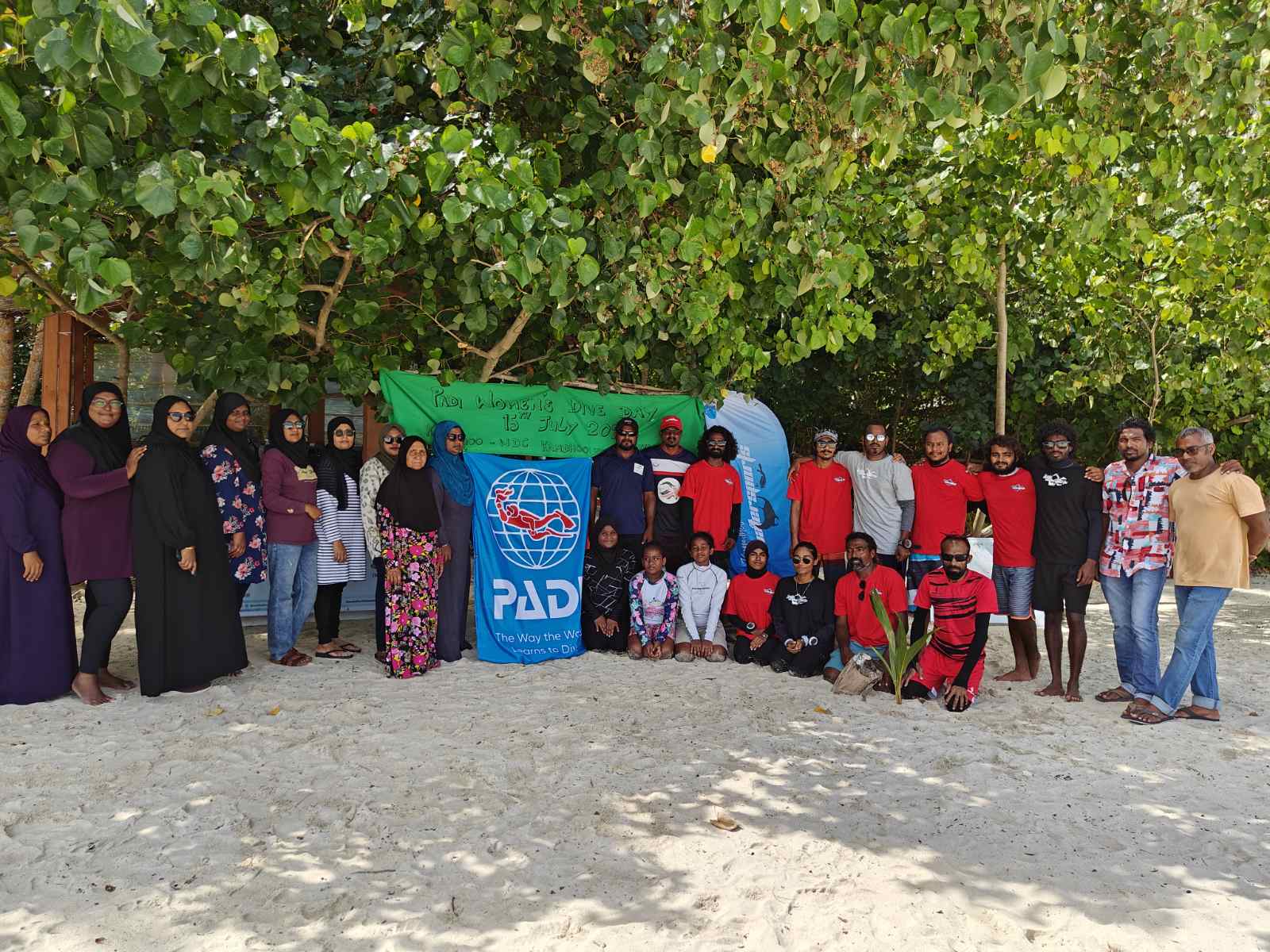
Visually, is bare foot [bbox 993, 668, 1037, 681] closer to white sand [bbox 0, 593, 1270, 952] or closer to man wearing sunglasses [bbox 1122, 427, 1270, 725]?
white sand [bbox 0, 593, 1270, 952]

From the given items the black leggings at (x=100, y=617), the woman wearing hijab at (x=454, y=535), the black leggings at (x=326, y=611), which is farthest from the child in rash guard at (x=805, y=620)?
the black leggings at (x=100, y=617)

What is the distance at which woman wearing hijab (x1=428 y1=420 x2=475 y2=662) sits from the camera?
19.0ft

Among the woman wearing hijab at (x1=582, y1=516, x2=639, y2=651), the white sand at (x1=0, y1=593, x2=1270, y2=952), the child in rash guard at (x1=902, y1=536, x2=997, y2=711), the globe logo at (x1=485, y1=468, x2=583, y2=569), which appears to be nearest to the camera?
the white sand at (x1=0, y1=593, x2=1270, y2=952)

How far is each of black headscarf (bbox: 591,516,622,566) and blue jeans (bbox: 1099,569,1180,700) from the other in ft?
9.80

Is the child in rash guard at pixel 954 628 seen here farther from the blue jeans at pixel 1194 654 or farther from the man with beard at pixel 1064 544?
the blue jeans at pixel 1194 654

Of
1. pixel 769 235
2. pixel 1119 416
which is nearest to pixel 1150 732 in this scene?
pixel 769 235

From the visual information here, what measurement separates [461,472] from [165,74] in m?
2.90

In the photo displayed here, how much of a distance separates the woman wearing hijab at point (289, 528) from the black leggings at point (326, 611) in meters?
0.22

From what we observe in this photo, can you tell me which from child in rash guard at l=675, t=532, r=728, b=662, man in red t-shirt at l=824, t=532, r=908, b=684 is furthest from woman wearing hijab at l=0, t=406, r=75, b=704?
man in red t-shirt at l=824, t=532, r=908, b=684

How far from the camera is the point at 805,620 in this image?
5.62 meters

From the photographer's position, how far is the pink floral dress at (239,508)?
16.7ft

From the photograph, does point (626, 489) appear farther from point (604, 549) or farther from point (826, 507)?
point (826, 507)

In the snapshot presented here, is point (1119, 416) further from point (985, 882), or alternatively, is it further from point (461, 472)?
point (985, 882)

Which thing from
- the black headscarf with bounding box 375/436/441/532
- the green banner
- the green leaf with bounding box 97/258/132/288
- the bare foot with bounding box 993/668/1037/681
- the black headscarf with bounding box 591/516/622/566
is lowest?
the bare foot with bounding box 993/668/1037/681
